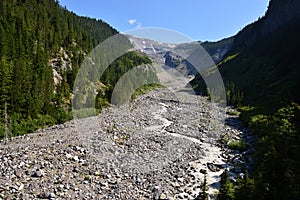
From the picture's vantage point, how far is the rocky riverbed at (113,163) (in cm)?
1711

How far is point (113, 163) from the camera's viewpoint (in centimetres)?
2158

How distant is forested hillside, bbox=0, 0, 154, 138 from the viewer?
1394 inches

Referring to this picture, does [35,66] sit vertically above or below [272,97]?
above

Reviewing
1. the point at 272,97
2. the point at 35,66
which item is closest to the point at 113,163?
the point at 35,66

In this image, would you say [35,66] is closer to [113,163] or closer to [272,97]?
[113,163]

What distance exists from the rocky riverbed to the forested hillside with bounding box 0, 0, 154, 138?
21.8 feet

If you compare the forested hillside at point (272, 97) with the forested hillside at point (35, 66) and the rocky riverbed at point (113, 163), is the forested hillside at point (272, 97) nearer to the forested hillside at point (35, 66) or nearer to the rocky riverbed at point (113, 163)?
the rocky riverbed at point (113, 163)

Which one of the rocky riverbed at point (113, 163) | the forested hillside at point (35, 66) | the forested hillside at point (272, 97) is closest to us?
the forested hillside at point (272, 97)

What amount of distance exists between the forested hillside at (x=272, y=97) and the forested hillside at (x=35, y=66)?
25.7 m

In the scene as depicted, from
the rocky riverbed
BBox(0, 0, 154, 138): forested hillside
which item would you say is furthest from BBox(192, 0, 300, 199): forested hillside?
BBox(0, 0, 154, 138): forested hillside

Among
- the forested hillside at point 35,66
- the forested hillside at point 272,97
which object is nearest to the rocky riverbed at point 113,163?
the forested hillside at point 272,97

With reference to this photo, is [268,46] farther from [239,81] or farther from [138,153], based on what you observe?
[138,153]

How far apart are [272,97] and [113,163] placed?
4188 centimetres

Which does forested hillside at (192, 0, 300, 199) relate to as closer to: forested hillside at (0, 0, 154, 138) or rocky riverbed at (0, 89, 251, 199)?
rocky riverbed at (0, 89, 251, 199)
